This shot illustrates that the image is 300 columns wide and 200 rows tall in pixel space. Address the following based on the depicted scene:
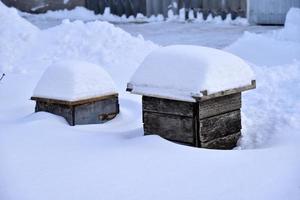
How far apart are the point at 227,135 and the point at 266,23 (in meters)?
10.4

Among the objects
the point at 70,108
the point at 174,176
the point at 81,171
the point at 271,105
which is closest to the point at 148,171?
the point at 174,176

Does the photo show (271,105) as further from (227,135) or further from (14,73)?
(14,73)

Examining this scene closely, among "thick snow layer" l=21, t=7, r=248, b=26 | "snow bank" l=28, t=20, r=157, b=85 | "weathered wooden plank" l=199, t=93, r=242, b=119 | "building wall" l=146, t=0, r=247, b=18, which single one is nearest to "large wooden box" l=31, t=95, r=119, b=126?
"weathered wooden plank" l=199, t=93, r=242, b=119

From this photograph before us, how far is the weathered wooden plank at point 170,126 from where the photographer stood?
4.34 metres

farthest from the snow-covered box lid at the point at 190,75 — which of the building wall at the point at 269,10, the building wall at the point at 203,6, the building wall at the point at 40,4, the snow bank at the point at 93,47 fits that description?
the building wall at the point at 40,4

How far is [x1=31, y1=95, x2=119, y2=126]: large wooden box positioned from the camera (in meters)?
5.07

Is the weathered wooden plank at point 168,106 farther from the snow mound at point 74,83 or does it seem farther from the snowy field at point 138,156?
the snow mound at point 74,83

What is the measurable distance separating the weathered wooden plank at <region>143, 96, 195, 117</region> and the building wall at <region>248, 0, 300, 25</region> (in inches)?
396

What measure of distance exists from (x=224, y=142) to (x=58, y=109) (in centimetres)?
156

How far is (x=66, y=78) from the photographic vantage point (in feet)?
17.3

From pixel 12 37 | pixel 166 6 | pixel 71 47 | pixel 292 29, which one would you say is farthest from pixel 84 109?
pixel 166 6

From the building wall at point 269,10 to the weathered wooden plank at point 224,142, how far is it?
9847 millimetres

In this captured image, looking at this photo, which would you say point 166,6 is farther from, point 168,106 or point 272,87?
point 168,106

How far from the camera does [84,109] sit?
5133mm
